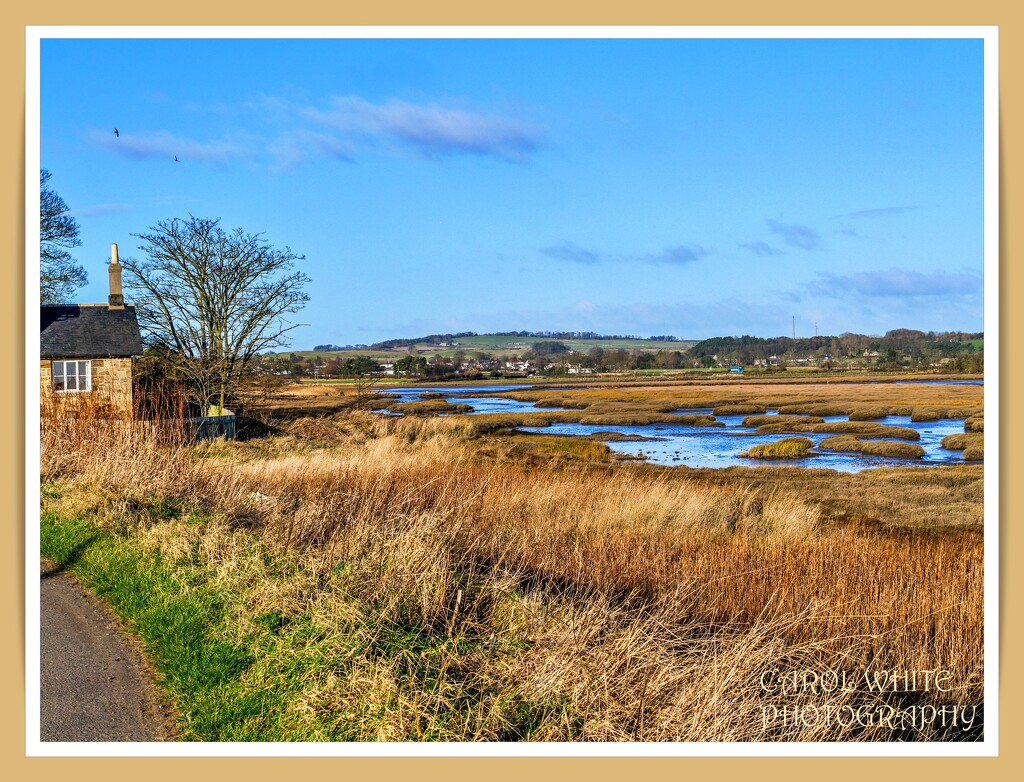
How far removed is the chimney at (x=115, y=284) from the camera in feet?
84.3

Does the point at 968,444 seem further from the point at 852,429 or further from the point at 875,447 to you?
the point at 852,429

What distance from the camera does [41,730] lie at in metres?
5.35

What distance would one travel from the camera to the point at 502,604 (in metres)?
→ 7.19

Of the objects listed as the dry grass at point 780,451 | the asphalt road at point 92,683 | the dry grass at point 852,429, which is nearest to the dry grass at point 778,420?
the dry grass at point 852,429

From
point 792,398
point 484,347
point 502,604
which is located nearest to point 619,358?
point 484,347

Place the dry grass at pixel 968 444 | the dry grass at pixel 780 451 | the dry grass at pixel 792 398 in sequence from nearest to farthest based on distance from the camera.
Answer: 1. the dry grass at pixel 968 444
2. the dry grass at pixel 780 451
3. the dry grass at pixel 792 398

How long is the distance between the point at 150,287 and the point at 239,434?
569 centimetres

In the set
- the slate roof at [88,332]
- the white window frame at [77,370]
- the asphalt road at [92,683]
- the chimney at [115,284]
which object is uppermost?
the chimney at [115,284]

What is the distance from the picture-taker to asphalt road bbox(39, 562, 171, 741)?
5305mm

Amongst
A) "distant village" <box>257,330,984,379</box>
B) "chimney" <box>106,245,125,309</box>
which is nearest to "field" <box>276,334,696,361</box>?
"distant village" <box>257,330,984,379</box>

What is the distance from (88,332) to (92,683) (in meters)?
21.4
